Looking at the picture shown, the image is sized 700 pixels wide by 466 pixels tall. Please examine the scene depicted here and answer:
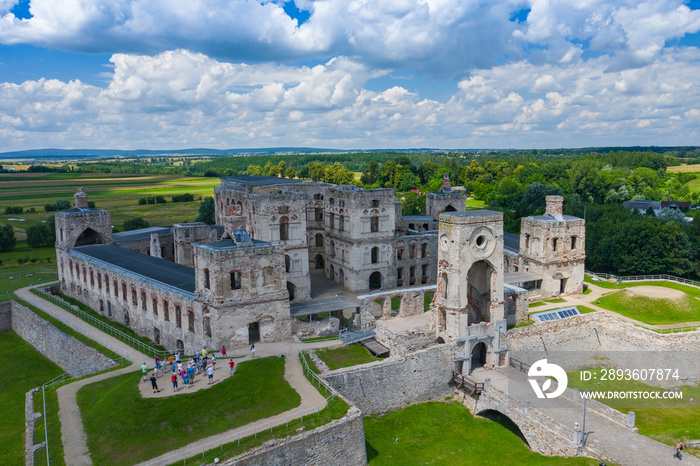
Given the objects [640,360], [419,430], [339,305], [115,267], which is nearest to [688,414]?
[640,360]

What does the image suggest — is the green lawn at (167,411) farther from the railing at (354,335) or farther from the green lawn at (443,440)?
the railing at (354,335)

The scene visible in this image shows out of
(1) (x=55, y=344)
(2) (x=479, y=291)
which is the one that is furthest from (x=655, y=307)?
(1) (x=55, y=344)

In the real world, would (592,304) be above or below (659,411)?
above

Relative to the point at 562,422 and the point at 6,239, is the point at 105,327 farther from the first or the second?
the point at 6,239

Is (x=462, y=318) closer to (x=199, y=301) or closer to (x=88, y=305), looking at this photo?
(x=199, y=301)

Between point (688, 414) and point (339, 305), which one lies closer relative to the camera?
point (688, 414)

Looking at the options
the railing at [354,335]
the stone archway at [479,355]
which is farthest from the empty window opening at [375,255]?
the stone archway at [479,355]
